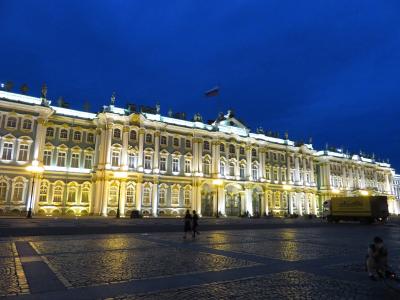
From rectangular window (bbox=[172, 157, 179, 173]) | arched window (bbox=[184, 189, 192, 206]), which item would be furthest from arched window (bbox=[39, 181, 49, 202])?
arched window (bbox=[184, 189, 192, 206])

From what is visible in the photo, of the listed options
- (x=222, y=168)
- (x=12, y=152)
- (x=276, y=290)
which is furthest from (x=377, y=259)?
(x=222, y=168)

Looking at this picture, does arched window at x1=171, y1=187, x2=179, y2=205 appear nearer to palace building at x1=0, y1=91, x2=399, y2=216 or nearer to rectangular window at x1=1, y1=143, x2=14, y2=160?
palace building at x1=0, y1=91, x2=399, y2=216

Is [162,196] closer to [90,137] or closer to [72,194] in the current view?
[72,194]

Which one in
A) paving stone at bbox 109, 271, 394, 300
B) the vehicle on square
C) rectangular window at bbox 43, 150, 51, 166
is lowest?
paving stone at bbox 109, 271, 394, 300

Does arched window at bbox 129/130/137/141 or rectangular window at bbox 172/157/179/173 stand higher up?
arched window at bbox 129/130/137/141

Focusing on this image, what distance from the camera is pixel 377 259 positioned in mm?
8203

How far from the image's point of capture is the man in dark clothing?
26.6 feet

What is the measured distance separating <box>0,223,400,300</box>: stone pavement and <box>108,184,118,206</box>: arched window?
35.2 metres

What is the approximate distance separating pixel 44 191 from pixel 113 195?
31.6 feet

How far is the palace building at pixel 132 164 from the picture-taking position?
44.8 meters

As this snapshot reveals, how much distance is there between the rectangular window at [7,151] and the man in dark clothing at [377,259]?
A: 46725mm

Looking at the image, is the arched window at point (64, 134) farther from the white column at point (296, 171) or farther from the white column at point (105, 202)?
the white column at point (296, 171)

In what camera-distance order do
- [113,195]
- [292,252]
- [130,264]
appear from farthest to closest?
[113,195] < [292,252] < [130,264]

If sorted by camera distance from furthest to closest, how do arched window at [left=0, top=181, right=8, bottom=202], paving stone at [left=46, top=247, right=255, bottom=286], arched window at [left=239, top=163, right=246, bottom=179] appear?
arched window at [left=239, top=163, right=246, bottom=179], arched window at [left=0, top=181, right=8, bottom=202], paving stone at [left=46, top=247, right=255, bottom=286]
